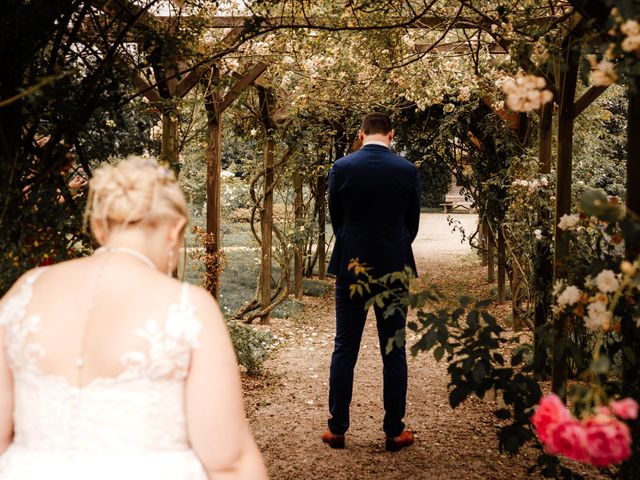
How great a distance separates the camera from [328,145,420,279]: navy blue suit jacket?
11.8 feet

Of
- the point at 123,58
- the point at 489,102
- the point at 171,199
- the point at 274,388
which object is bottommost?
the point at 274,388

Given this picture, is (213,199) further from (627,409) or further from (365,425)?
(627,409)

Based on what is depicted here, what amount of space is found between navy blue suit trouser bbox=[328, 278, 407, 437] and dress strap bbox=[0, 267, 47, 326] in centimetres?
226

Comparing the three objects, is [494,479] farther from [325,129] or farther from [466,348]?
[325,129]

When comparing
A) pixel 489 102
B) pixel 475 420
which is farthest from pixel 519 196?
pixel 475 420

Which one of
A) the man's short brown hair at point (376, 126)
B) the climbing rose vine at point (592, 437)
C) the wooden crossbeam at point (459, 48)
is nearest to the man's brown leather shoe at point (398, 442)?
the man's short brown hair at point (376, 126)

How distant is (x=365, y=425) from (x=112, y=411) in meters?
3.11

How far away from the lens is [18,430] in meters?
1.53

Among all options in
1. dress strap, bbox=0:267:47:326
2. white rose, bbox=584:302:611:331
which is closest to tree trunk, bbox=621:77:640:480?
white rose, bbox=584:302:611:331

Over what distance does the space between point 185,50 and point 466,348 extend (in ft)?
6.12

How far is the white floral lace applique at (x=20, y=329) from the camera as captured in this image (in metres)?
1.46

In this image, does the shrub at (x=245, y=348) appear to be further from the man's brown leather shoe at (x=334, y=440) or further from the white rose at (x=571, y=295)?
the white rose at (x=571, y=295)

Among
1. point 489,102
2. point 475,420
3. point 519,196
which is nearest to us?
point 475,420

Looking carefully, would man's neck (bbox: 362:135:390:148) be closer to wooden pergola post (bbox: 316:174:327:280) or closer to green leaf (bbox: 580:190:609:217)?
green leaf (bbox: 580:190:609:217)
